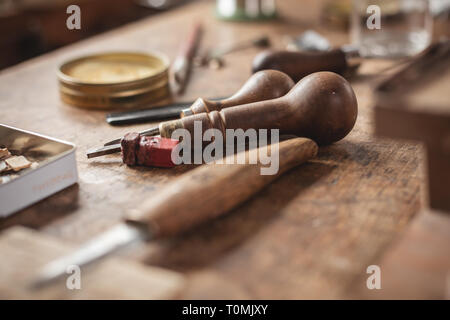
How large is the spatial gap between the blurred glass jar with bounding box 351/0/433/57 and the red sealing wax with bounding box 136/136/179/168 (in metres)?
0.73

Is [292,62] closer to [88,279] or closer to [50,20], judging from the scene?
[88,279]

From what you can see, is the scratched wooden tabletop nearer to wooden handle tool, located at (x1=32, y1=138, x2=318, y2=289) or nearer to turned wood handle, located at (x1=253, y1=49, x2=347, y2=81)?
wooden handle tool, located at (x1=32, y1=138, x2=318, y2=289)

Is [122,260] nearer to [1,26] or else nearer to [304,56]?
[304,56]

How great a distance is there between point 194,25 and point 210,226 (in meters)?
1.22

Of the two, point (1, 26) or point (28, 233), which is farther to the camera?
point (1, 26)

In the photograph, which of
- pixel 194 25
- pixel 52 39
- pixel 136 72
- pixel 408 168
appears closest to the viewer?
pixel 408 168

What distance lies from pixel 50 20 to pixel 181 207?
2463 millimetres

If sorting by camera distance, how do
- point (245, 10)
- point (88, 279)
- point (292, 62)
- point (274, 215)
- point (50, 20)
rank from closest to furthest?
point (88, 279)
point (274, 215)
point (292, 62)
point (245, 10)
point (50, 20)

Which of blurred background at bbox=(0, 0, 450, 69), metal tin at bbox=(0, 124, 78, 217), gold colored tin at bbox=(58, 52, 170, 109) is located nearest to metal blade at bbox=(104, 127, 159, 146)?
metal tin at bbox=(0, 124, 78, 217)

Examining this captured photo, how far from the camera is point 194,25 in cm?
179

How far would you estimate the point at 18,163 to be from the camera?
2.77 feet

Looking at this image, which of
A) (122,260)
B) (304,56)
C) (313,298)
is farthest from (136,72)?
(313,298)

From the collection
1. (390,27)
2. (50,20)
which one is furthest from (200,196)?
(50,20)

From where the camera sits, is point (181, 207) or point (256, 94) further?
point (256, 94)
